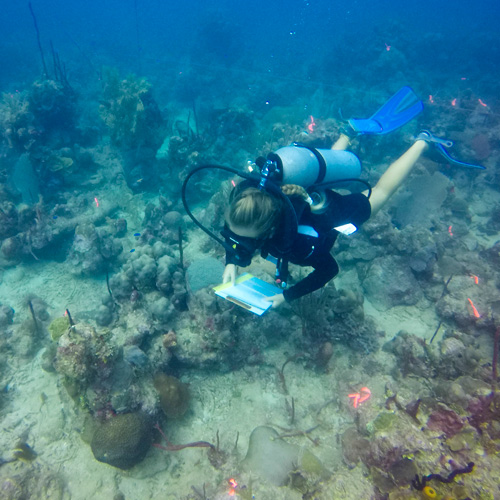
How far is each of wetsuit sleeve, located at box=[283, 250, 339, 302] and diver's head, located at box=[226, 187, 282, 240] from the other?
2.83 feet

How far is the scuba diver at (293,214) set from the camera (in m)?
2.82

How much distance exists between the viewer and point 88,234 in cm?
676

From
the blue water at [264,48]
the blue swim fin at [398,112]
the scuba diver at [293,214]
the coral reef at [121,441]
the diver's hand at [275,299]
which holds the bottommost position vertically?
the coral reef at [121,441]

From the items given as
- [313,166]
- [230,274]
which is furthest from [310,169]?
[230,274]

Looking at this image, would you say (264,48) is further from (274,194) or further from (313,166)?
(274,194)

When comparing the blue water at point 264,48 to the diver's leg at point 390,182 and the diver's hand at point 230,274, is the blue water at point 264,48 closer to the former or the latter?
the diver's leg at point 390,182

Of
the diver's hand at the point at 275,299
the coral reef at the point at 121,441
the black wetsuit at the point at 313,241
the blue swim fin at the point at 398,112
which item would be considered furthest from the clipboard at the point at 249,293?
the blue swim fin at the point at 398,112

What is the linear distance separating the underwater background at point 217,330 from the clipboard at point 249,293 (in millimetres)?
1011

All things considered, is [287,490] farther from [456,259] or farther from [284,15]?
[284,15]

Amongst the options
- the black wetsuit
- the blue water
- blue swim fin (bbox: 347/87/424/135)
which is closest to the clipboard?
the black wetsuit

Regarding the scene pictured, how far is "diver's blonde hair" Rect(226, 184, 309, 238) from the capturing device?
2742mm

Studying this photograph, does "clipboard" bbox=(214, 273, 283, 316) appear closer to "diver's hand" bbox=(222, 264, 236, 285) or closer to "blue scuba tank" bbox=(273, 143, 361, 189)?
"diver's hand" bbox=(222, 264, 236, 285)

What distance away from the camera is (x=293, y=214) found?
2.87 m

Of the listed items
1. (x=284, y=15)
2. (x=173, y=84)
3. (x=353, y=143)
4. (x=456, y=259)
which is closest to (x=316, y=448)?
(x=456, y=259)
